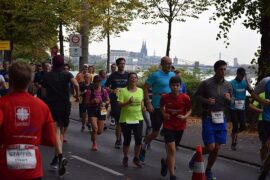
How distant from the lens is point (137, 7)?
2917 cm

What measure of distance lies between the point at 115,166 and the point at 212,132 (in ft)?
7.41

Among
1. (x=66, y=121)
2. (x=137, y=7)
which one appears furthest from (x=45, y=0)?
(x=66, y=121)

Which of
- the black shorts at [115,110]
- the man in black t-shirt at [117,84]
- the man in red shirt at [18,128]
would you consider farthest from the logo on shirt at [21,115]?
the black shorts at [115,110]

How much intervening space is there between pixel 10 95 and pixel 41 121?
12.6 inches

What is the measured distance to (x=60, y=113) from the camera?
10070 millimetres

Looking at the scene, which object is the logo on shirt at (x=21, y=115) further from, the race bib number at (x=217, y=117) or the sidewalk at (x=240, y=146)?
the sidewalk at (x=240, y=146)

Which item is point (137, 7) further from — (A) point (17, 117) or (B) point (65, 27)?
(A) point (17, 117)

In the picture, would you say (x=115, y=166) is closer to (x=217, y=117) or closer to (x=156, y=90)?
(x=156, y=90)

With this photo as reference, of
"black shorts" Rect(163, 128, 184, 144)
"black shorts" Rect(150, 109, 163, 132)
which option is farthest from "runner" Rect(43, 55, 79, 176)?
"black shorts" Rect(163, 128, 184, 144)

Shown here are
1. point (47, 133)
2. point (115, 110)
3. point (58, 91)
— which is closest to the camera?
point (47, 133)

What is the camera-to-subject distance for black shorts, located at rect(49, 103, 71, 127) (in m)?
10.0

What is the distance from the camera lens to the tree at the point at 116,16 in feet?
99.0

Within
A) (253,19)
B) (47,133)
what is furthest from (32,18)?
(47,133)

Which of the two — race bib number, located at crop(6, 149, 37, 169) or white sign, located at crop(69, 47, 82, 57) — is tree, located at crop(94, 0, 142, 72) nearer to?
white sign, located at crop(69, 47, 82, 57)
